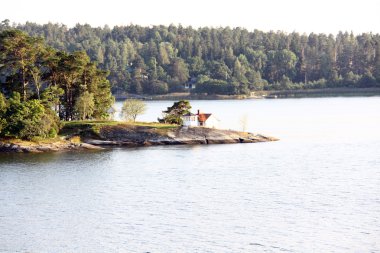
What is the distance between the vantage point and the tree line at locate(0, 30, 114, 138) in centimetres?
9069

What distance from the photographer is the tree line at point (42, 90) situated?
298 ft

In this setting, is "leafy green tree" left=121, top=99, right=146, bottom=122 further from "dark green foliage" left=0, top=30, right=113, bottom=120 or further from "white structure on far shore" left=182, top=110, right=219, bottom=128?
Result: "white structure on far shore" left=182, top=110, right=219, bottom=128

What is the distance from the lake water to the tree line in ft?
19.4

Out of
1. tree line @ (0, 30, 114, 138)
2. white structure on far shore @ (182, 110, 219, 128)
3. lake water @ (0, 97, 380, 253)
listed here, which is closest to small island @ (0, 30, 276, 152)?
tree line @ (0, 30, 114, 138)

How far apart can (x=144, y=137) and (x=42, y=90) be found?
18.2 meters

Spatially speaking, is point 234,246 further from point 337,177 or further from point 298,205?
point 337,177

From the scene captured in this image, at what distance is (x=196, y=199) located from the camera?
58.8 metres

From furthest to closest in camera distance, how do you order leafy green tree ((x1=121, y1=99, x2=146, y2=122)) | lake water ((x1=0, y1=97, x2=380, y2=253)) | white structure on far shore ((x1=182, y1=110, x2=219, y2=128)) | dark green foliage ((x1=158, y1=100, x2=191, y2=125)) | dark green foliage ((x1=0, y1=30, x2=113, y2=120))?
leafy green tree ((x1=121, y1=99, x2=146, y2=122)) → dark green foliage ((x1=158, y1=100, x2=191, y2=125)) → white structure on far shore ((x1=182, y1=110, x2=219, y2=128)) → dark green foliage ((x1=0, y1=30, x2=113, y2=120)) → lake water ((x1=0, y1=97, x2=380, y2=253))

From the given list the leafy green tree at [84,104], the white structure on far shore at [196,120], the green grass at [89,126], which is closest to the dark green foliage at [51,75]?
the leafy green tree at [84,104]

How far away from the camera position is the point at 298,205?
5559 centimetres

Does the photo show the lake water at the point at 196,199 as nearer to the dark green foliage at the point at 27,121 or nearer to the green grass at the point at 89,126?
the dark green foliage at the point at 27,121

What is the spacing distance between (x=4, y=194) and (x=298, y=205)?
80.0 ft

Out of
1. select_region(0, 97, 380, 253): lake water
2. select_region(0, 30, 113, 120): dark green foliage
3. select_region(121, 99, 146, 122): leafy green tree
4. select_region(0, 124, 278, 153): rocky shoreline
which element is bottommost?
select_region(0, 97, 380, 253): lake water

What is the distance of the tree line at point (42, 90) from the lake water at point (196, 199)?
5.92 meters
